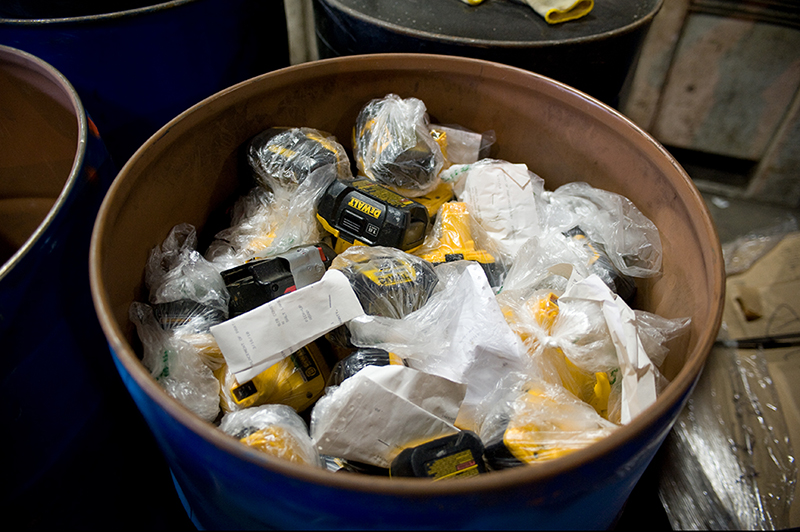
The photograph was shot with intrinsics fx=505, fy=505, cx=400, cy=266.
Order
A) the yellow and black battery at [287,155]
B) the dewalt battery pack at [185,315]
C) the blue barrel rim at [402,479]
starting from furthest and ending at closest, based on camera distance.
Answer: the yellow and black battery at [287,155] → the dewalt battery pack at [185,315] → the blue barrel rim at [402,479]

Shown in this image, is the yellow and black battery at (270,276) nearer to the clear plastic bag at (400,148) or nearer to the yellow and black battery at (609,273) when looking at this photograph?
the clear plastic bag at (400,148)

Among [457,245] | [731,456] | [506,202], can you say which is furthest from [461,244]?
[731,456]

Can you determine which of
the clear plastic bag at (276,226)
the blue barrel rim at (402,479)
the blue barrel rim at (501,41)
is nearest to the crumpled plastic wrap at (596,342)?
the blue barrel rim at (402,479)

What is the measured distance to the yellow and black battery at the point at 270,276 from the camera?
93 cm

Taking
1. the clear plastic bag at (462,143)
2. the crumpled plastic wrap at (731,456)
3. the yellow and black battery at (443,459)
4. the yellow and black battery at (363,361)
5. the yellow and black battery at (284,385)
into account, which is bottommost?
the crumpled plastic wrap at (731,456)

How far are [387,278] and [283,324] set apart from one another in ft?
0.70

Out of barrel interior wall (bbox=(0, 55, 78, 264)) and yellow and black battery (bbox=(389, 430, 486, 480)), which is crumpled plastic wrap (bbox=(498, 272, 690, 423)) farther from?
barrel interior wall (bbox=(0, 55, 78, 264))

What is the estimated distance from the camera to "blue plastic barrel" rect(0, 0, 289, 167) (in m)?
1.12

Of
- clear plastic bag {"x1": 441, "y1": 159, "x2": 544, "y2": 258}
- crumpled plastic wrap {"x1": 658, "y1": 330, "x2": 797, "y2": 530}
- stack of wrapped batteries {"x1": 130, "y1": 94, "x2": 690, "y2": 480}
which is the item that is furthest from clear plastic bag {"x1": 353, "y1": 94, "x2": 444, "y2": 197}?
crumpled plastic wrap {"x1": 658, "y1": 330, "x2": 797, "y2": 530}

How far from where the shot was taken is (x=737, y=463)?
128 cm

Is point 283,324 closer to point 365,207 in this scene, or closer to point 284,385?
point 284,385

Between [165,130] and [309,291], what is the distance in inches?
17.4

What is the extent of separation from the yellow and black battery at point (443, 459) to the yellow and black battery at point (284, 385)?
0.25 meters

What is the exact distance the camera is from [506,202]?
120 centimetres
